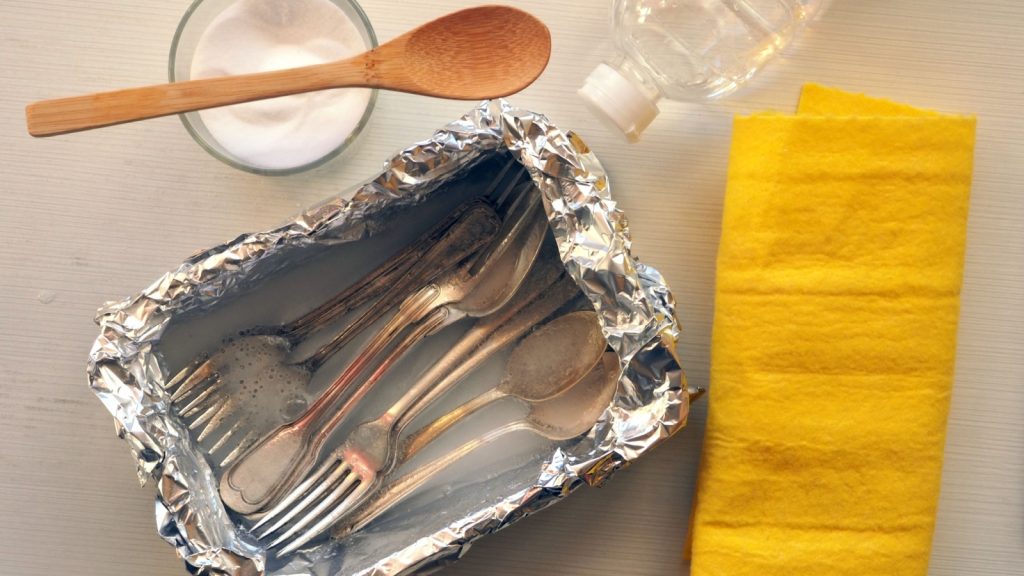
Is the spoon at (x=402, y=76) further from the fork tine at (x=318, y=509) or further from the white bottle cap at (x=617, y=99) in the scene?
the fork tine at (x=318, y=509)

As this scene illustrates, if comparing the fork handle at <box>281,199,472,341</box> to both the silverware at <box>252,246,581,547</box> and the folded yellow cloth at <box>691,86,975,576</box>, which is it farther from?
the folded yellow cloth at <box>691,86,975,576</box>

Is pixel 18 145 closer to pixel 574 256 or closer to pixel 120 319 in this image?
pixel 120 319

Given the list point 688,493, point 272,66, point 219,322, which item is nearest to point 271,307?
point 219,322

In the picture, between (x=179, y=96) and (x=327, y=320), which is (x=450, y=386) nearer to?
(x=327, y=320)

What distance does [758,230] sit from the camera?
529mm

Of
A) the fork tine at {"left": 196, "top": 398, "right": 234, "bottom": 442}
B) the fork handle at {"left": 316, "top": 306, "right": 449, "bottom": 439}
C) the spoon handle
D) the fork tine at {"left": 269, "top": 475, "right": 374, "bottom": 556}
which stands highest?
the fork tine at {"left": 196, "top": 398, "right": 234, "bottom": 442}

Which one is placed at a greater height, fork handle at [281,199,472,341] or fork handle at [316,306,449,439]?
fork handle at [281,199,472,341]

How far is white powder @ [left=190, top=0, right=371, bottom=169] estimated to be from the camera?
0.56 meters

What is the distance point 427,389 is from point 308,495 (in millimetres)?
114

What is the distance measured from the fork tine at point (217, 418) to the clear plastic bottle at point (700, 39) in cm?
38

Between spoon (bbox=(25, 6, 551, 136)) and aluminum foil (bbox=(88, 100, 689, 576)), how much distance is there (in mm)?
34

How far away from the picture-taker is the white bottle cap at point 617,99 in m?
0.54

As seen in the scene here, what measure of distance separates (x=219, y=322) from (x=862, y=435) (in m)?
0.46

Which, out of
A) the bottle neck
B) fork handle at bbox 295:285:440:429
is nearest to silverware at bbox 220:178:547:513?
fork handle at bbox 295:285:440:429
